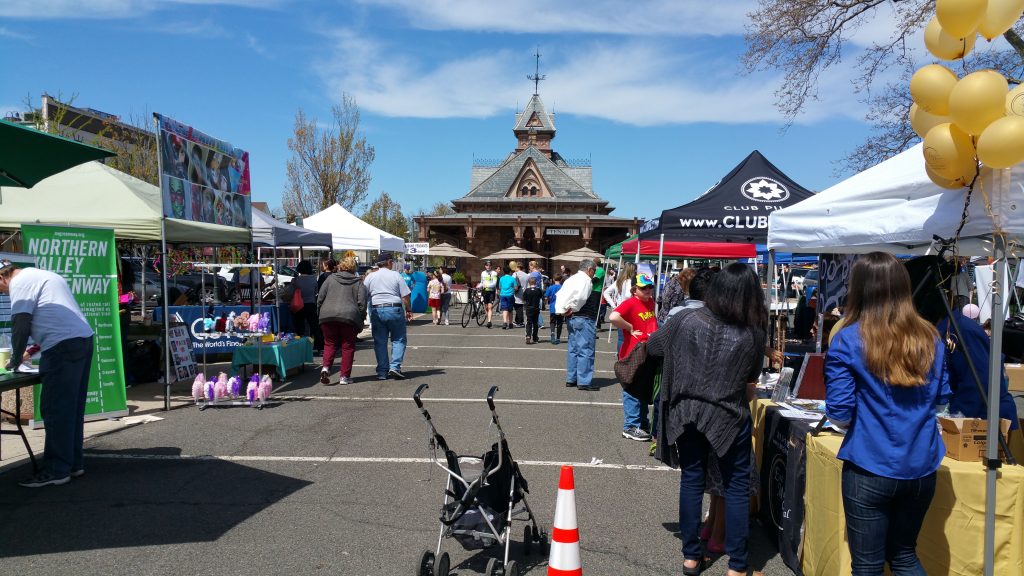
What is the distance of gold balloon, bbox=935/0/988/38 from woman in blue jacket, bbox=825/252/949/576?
1748mm

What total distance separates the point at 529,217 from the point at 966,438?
4076 centimetres

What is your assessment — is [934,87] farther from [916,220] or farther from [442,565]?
[442,565]

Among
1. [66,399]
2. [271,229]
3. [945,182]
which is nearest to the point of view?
[945,182]

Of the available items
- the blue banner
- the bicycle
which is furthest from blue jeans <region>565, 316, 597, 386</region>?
the bicycle

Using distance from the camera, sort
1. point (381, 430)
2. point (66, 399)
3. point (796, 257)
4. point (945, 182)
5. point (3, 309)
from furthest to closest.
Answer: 1. point (796, 257)
2. point (381, 430)
3. point (3, 309)
4. point (66, 399)
5. point (945, 182)

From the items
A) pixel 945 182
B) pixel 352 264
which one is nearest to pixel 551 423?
pixel 352 264

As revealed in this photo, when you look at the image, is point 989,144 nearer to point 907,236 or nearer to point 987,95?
point 987,95

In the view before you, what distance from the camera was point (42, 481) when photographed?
540cm

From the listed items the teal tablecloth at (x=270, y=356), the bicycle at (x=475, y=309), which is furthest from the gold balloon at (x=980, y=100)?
the bicycle at (x=475, y=309)

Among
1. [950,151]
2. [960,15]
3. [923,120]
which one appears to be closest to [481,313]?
[923,120]

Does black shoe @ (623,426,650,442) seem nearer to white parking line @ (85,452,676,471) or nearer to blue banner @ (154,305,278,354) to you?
white parking line @ (85,452,676,471)

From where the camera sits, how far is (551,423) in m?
7.83

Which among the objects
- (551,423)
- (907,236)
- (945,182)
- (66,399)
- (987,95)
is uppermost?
(987,95)

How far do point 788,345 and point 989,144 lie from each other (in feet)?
17.8
